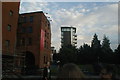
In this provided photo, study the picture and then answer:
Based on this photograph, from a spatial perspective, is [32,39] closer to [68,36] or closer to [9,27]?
[9,27]

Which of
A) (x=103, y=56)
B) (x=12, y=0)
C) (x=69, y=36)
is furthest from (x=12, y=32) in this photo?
(x=69, y=36)

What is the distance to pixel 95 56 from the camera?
56.8m

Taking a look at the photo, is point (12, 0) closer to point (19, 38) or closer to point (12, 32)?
point (12, 32)

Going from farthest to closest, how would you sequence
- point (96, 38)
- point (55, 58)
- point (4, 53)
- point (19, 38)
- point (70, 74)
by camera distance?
point (96, 38)
point (55, 58)
point (19, 38)
point (4, 53)
point (70, 74)

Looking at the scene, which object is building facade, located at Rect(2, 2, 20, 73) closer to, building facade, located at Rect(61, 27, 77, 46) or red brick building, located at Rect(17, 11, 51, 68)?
red brick building, located at Rect(17, 11, 51, 68)

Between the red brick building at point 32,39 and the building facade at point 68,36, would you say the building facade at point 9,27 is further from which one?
the building facade at point 68,36

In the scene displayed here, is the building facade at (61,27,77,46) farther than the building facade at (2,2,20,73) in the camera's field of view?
Yes

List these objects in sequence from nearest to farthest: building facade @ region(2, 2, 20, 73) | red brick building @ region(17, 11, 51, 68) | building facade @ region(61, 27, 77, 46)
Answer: building facade @ region(2, 2, 20, 73) → red brick building @ region(17, 11, 51, 68) → building facade @ region(61, 27, 77, 46)

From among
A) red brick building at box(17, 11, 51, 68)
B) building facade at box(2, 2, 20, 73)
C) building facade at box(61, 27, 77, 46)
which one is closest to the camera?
building facade at box(2, 2, 20, 73)

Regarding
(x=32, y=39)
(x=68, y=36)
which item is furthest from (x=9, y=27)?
(x=68, y=36)

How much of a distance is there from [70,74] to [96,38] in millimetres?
76166

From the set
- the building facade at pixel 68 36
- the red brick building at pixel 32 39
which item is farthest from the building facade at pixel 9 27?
the building facade at pixel 68 36

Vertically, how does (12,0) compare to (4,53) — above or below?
above

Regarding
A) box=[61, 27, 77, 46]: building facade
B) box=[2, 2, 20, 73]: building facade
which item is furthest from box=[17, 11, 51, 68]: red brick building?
box=[61, 27, 77, 46]: building facade
